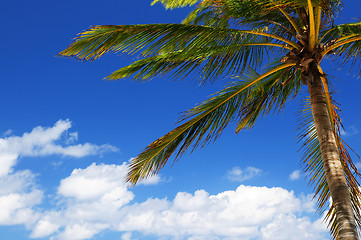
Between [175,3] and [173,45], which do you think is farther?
[175,3]

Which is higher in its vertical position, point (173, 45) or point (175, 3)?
point (175, 3)

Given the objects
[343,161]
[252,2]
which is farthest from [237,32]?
[343,161]

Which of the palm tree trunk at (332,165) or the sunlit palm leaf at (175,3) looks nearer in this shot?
the palm tree trunk at (332,165)

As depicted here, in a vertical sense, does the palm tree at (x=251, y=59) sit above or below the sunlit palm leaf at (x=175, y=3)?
below

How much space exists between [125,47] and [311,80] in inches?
130

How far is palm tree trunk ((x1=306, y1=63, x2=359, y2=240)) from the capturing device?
5.70 m

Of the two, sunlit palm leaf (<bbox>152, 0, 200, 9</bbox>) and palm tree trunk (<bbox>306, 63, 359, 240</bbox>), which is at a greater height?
sunlit palm leaf (<bbox>152, 0, 200, 9</bbox>)

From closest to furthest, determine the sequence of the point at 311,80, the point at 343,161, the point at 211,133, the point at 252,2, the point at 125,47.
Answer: the point at 125,47 < the point at 252,2 < the point at 311,80 < the point at 211,133 < the point at 343,161

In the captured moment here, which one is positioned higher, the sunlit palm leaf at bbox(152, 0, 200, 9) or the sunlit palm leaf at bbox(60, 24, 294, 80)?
the sunlit palm leaf at bbox(152, 0, 200, 9)

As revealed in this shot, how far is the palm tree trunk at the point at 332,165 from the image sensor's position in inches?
224

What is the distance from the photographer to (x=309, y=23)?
6652 mm

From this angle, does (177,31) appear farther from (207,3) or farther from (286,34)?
(286,34)

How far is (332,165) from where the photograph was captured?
20.2 ft

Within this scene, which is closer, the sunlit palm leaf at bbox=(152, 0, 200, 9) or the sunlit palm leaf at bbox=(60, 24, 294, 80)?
the sunlit palm leaf at bbox=(60, 24, 294, 80)
